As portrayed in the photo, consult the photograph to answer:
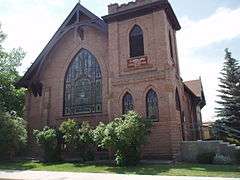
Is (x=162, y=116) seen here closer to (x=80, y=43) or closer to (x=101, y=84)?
(x=101, y=84)

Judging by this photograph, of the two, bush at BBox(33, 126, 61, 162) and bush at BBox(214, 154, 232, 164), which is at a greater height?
bush at BBox(33, 126, 61, 162)

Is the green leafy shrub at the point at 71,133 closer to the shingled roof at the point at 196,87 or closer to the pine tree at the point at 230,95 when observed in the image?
the pine tree at the point at 230,95

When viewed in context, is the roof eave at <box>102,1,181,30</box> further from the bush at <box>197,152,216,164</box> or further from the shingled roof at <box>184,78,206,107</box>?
the shingled roof at <box>184,78,206,107</box>

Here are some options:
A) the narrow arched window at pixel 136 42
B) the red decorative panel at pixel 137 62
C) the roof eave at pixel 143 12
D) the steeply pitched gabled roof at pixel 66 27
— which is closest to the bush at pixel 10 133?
the steeply pitched gabled roof at pixel 66 27

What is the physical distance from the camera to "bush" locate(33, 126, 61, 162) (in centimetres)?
1717

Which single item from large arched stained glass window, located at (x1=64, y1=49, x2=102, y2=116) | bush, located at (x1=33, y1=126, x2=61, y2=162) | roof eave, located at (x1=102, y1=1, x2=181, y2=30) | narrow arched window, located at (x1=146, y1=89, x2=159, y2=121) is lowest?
bush, located at (x1=33, y1=126, x2=61, y2=162)

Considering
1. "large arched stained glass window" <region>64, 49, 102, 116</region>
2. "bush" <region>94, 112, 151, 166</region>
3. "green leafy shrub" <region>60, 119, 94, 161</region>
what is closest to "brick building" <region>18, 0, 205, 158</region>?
"large arched stained glass window" <region>64, 49, 102, 116</region>

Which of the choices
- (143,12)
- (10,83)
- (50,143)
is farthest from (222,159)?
(10,83)

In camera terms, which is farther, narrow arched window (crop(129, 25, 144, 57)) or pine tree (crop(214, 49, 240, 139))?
pine tree (crop(214, 49, 240, 139))

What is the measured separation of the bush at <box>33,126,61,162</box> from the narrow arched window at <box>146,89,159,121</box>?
5.83m

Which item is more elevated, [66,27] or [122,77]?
[66,27]

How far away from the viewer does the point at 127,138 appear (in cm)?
1358

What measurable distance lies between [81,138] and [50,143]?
2426 mm

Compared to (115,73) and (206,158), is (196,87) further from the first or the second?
(206,158)
